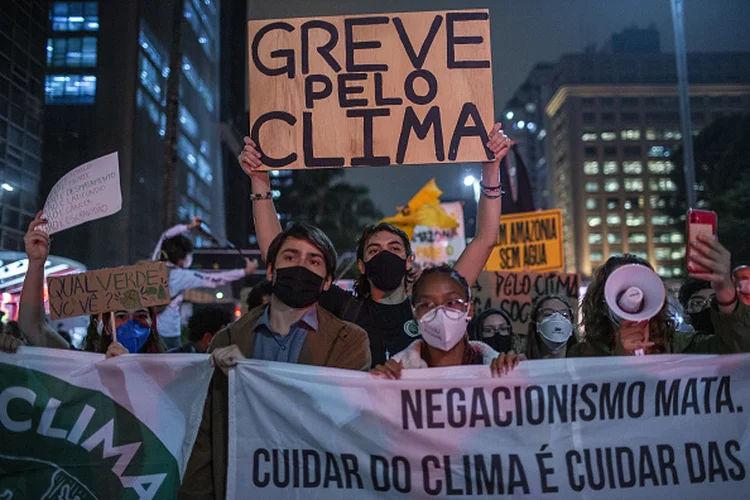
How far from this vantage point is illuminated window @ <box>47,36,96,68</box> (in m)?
27.4

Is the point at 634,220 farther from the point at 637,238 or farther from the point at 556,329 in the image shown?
the point at 556,329

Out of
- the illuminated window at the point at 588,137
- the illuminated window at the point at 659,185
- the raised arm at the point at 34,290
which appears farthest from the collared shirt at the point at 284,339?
the illuminated window at the point at 659,185

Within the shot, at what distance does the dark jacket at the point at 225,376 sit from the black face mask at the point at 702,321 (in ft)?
8.29

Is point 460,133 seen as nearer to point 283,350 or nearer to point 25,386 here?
point 283,350

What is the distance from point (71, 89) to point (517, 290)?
23849mm

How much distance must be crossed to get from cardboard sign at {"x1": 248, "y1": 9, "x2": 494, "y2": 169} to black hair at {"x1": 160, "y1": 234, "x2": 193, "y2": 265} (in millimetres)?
3020

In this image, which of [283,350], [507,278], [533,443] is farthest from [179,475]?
[507,278]

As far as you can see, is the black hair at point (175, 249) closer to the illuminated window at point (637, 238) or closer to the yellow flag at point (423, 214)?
the yellow flag at point (423, 214)

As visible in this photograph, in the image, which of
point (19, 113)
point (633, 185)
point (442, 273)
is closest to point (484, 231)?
point (442, 273)

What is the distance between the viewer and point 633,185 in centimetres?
13100

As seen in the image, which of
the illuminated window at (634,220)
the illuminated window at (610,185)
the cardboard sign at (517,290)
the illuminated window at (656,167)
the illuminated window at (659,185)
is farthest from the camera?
the illuminated window at (610,185)

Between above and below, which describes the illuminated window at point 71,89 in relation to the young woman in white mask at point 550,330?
above

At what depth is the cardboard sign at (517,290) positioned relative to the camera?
793 cm

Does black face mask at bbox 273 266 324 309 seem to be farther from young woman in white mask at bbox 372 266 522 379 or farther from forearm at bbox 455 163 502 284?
forearm at bbox 455 163 502 284
